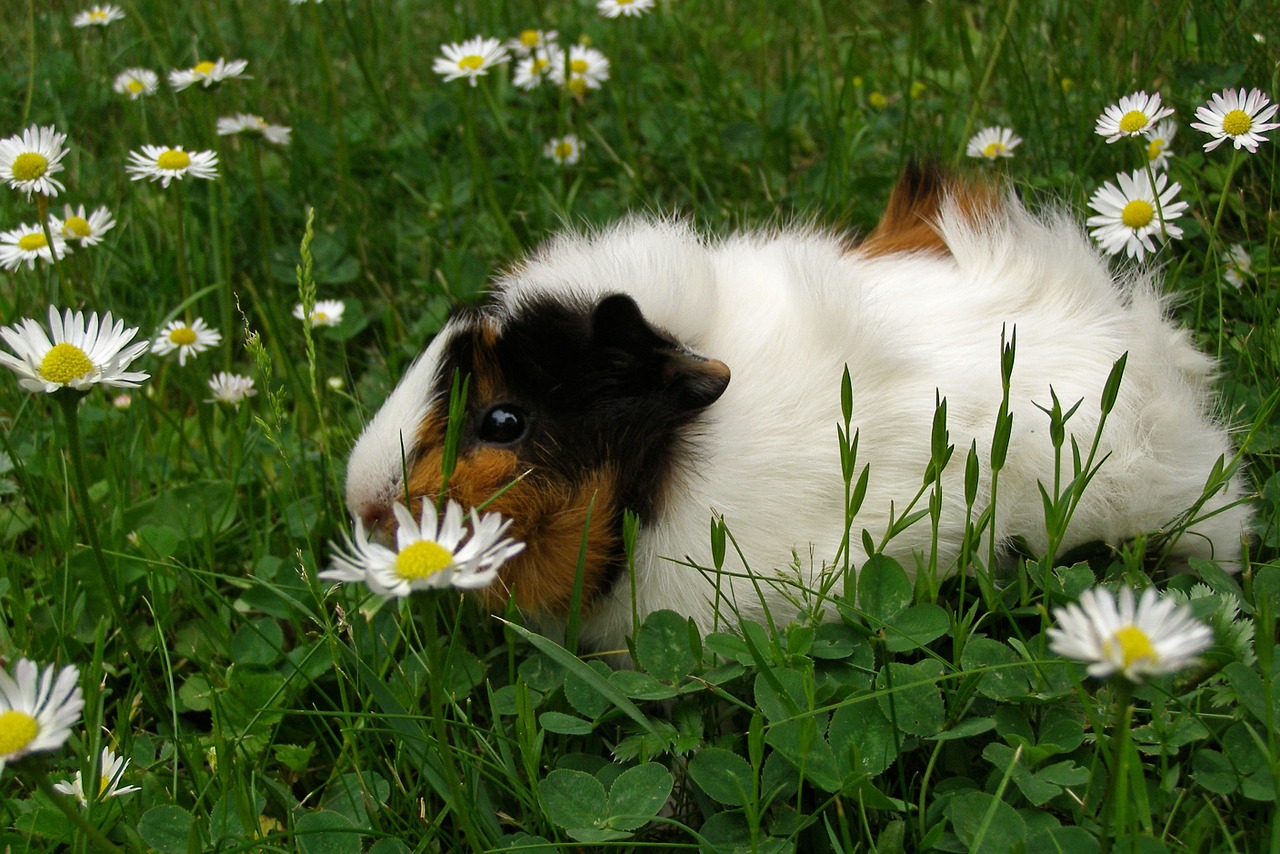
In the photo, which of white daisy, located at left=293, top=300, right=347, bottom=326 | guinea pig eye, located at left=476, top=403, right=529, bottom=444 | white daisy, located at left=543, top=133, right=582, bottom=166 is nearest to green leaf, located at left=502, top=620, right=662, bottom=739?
guinea pig eye, located at left=476, top=403, right=529, bottom=444

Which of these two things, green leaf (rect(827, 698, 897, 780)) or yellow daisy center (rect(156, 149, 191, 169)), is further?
yellow daisy center (rect(156, 149, 191, 169))

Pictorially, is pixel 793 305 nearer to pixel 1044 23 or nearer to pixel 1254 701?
pixel 1254 701

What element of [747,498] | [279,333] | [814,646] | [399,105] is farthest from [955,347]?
[399,105]

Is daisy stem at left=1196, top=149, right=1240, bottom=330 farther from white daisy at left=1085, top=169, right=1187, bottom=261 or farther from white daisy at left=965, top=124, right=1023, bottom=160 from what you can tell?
white daisy at left=965, top=124, right=1023, bottom=160

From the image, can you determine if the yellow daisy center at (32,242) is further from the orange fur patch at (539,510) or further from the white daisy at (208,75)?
the orange fur patch at (539,510)

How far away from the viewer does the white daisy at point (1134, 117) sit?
237 cm

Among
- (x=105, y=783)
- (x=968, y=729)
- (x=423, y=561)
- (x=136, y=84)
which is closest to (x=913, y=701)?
(x=968, y=729)

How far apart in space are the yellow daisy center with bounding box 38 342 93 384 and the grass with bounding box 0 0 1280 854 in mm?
251

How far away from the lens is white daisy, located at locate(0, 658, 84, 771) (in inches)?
44.6

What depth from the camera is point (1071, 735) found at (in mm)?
1628

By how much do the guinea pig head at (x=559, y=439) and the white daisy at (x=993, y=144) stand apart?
1551 mm

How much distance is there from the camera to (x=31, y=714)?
1185mm

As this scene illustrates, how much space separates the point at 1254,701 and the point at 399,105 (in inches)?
159

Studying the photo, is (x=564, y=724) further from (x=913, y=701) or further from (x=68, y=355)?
(x=68, y=355)
